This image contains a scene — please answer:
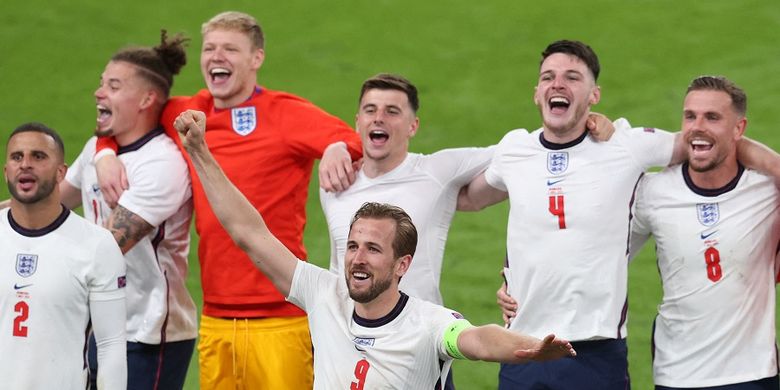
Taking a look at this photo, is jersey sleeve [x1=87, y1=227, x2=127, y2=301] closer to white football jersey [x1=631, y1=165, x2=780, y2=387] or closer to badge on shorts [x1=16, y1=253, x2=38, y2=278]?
badge on shorts [x1=16, y1=253, x2=38, y2=278]

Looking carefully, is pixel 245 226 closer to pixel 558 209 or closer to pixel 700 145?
pixel 558 209

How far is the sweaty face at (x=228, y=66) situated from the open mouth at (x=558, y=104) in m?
1.69

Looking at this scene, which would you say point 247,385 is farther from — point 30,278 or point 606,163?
point 606,163

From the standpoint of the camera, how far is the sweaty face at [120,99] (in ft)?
24.2

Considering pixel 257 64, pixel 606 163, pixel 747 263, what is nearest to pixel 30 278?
pixel 257 64

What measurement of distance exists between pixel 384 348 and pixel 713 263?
1.80m

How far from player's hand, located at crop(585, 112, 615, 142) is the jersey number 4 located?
37cm

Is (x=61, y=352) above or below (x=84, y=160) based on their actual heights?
below

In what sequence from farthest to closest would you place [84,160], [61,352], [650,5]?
[650,5], [84,160], [61,352]

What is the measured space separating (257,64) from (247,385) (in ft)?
5.69

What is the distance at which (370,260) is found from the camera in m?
5.68

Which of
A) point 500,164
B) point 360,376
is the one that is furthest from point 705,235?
point 360,376

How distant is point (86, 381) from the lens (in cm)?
642

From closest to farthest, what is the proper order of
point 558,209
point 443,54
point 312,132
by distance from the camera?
point 558,209 → point 312,132 → point 443,54
